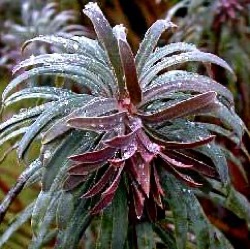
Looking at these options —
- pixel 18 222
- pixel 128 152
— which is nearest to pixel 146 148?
pixel 128 152

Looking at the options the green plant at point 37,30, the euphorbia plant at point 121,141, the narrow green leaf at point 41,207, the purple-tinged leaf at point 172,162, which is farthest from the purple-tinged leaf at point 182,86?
the green plant at point 37,30

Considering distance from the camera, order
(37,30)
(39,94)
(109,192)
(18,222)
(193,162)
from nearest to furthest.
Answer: (109,192)
(193,162)
(39,94)
(18,222)
(37,30)

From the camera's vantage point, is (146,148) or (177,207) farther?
(177,207)

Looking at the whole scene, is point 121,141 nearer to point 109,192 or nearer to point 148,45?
point 109,192

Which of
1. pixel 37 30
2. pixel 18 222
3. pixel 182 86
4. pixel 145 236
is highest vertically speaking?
pixel 37 30

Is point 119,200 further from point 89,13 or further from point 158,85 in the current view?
point 89,13

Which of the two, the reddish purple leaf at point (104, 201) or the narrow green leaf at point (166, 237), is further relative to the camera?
the narrow green leaf at point (166, 237)

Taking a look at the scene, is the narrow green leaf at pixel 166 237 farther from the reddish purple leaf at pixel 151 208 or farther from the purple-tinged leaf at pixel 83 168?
the purple-tinged leaf at pixel 83 168

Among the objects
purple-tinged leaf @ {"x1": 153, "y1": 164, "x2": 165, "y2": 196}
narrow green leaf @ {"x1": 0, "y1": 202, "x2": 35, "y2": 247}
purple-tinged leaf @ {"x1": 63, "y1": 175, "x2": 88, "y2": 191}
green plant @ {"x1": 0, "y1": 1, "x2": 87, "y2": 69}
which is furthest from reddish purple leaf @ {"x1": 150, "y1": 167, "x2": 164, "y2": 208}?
green plant @ {"x1": 0, "y1": 1, "x2": 87, "y2": 69}
